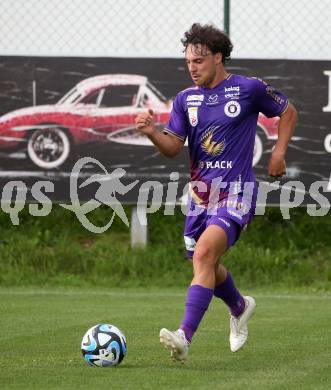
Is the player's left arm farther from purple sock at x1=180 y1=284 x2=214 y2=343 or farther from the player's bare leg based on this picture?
purple sock at x1=180 y1=284 x2=214 y2=343

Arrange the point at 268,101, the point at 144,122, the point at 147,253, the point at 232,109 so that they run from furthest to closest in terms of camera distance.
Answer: the point at 147,253, the point at 268,101, the point at 232,109, the point at 144,122

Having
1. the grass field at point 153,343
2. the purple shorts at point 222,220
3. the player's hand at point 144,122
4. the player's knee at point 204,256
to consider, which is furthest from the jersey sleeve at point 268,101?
the grass field at point 153,343

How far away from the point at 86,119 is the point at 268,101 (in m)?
5.54

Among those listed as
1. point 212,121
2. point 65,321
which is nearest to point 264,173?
point 65,321

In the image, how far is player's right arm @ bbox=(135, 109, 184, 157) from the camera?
6.56 m

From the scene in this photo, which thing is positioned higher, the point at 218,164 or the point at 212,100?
the point at 212,100

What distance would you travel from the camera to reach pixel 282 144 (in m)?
7.05

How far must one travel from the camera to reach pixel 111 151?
1253 centimetres

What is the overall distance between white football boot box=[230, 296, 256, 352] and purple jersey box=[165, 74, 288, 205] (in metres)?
0.93

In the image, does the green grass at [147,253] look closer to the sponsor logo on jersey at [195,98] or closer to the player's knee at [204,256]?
the sponsor logo on jersey at [195,98]

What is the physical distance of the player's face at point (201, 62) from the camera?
6.98m

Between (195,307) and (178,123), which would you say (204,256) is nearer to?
(195,307)

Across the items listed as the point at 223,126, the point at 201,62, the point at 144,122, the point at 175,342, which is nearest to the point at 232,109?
the point at 223,126

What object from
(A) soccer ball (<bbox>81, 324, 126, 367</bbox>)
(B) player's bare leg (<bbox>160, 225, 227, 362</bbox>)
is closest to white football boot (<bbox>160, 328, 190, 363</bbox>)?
(B) player's bare leg (<bbox>160, 225, 227, 362</bbox>)
